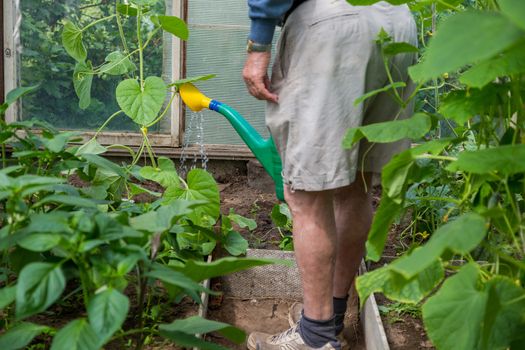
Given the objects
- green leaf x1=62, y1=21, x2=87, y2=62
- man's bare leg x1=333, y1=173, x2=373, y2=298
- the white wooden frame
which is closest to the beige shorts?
man's bare leg x1=333, y1=173, x2=373, y2=298

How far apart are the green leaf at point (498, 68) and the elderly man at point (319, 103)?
0.60 meters

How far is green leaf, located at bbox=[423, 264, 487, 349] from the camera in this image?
1.24 m

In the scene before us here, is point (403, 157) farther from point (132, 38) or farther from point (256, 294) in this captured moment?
point (132, 38)

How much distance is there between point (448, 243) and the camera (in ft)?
3.43

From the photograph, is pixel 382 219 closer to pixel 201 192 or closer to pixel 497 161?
pixel 497 161

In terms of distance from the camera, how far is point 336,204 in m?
2.34

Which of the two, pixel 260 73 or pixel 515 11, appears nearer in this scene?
pixel 515 11

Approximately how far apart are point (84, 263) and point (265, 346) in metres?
0.96

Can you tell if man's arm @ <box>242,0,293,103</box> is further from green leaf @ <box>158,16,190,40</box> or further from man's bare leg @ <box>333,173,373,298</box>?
green leaf @ <box>158,16,190,40</box>

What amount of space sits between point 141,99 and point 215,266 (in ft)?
4.01

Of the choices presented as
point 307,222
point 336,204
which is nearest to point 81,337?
point 307,222

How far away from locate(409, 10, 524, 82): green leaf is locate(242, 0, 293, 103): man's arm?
1069 millimetres

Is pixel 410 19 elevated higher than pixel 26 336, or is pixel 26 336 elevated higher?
pixel 410 19

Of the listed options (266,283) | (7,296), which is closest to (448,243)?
(7,296)
